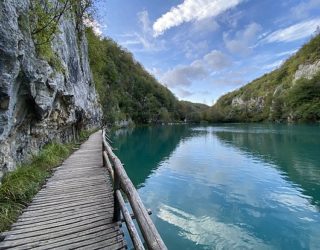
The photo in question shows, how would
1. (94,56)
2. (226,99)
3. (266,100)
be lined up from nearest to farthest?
(94,56) → (266,100) → (226,99)

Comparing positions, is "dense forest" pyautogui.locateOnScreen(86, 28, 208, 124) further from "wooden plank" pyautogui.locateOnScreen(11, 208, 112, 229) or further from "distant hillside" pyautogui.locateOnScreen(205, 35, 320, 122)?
"wooden plank" pyautogui.locateOnScreen(11, 208, 112, 229)

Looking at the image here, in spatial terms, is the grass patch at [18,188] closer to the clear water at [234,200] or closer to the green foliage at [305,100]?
the clear water at [234,200]

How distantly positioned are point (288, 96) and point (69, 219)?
342 feet

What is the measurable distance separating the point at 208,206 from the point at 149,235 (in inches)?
338

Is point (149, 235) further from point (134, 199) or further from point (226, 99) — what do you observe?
point (226, 99)

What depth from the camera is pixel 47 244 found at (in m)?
4.40

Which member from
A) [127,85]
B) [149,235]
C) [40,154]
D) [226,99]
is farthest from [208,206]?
[226,99]

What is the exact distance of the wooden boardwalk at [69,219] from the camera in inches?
176

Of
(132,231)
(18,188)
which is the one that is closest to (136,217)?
(132,231)

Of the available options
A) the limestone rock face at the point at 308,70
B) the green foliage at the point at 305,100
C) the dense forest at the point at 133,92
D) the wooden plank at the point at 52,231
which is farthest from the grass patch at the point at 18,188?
the limestone rock face at the point at 308,70

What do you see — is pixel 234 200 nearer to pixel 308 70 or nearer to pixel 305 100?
pixel 305 100

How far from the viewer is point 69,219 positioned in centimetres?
539

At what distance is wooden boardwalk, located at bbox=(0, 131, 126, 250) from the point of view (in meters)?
4.47

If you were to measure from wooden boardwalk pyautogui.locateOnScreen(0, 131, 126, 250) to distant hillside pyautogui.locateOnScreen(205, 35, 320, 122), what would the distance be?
289 ft
